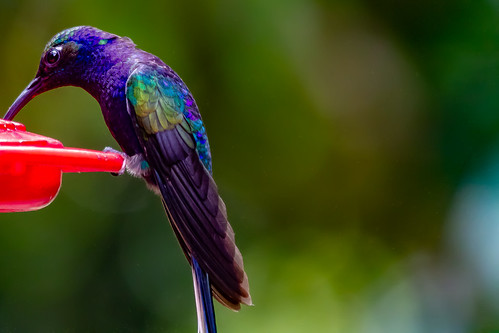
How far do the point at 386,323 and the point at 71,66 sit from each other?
2620 millimetres

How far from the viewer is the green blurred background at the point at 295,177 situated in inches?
186

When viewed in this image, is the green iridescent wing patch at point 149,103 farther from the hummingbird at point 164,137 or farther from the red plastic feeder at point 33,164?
the red plastic feeder at point 33,164

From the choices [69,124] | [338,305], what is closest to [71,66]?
[69,124]

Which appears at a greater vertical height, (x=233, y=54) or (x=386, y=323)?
(x=233, y=54)

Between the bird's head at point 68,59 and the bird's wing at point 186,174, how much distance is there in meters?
0.25

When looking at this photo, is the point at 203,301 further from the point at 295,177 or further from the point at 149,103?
the point at 295,177

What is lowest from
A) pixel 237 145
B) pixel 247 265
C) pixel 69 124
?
pixel 247 265

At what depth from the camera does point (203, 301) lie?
2.63m

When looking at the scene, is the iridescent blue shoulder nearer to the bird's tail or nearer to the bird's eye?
the bird's eye

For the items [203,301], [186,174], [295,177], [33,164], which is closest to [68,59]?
[186,174]

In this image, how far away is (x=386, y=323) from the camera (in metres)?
4.75

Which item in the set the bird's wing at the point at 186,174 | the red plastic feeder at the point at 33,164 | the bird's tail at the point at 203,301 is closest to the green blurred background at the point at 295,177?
the bird's wing at the point at 186,174

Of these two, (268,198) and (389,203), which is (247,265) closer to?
(268,198)

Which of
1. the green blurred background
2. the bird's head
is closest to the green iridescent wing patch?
the bird's head
